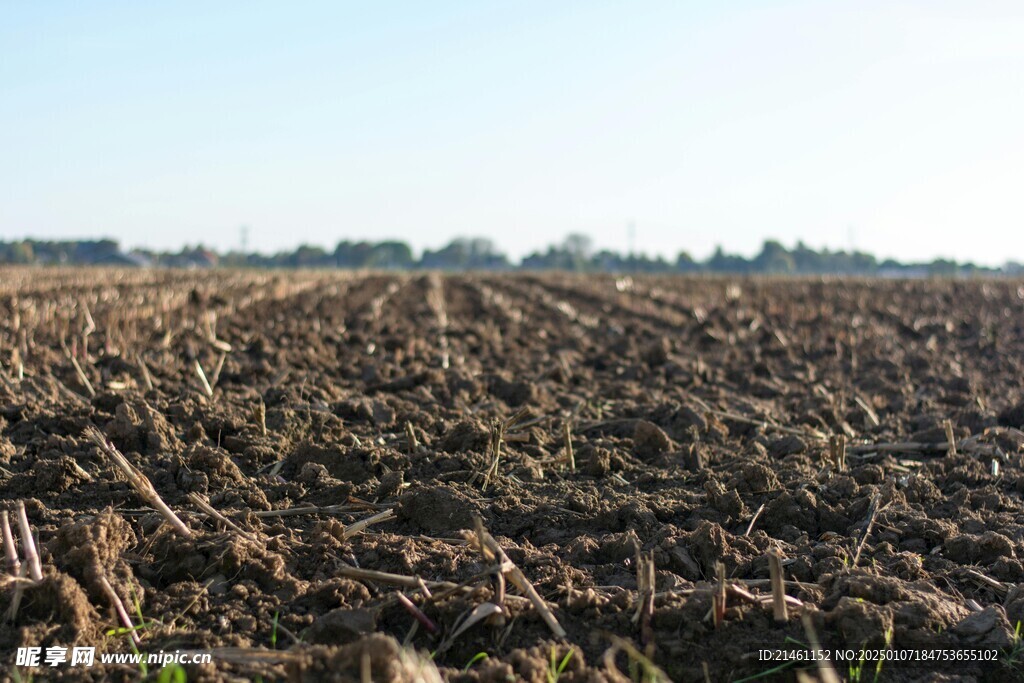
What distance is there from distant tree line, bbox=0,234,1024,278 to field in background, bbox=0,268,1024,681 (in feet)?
228

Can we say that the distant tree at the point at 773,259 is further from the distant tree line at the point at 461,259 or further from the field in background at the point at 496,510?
the field in background at the point at 496,510

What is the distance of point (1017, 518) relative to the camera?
14.2 ft

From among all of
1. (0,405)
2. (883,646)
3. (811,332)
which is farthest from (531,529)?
(811,332)

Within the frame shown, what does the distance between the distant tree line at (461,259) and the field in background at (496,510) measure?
69.5 meters

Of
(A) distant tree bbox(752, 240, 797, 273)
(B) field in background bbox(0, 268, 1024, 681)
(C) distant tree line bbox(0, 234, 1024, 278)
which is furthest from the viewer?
(A) distant tree bbox(752, 240, 797, 273)

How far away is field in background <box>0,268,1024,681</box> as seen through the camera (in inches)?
117

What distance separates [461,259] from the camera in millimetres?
108625

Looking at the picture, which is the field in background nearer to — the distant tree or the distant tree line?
the distant tree line

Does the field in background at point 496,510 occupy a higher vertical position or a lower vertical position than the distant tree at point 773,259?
lower

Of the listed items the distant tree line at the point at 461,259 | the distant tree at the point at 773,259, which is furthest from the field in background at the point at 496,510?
the distant tree at the point at 773,259


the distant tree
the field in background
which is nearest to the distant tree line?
the distant tree

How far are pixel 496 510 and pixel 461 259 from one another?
105m

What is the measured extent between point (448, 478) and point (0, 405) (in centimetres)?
308

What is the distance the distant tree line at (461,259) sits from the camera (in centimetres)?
8225
